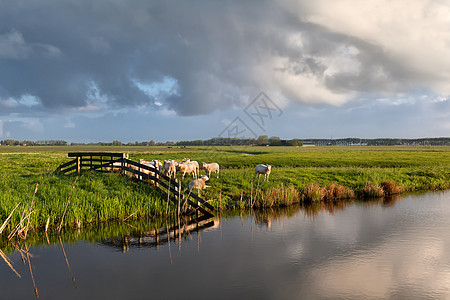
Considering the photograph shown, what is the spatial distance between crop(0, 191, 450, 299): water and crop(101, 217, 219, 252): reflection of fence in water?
0.10 m

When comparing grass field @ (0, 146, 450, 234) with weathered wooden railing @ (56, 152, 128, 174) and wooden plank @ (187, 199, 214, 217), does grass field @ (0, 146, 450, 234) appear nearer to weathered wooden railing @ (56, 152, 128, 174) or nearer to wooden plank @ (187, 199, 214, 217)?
weathered wooden railing @ (56, 152, 128, 174)

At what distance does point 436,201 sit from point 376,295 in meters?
21.2

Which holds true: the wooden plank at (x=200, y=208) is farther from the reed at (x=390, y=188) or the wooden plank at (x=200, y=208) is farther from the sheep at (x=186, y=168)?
the reed at (x=390, y=188)

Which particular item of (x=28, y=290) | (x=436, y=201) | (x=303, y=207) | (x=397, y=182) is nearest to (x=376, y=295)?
(x=28, y=290)

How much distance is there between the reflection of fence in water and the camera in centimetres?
1501

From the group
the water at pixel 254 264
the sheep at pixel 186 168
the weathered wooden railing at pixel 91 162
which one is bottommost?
the water at pixel 254 264

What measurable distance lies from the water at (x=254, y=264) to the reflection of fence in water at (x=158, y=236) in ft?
0.33

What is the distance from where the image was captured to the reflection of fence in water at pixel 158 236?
1501 centimetres

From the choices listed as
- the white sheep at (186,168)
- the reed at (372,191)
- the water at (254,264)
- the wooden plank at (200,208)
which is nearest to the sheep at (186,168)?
the white sheep at (186,168)

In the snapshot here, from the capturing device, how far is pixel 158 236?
16250 mm

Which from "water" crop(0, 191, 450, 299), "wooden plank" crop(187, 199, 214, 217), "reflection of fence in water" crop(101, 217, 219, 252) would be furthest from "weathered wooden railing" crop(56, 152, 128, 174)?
"water" crop(0, 191, 450, 299)

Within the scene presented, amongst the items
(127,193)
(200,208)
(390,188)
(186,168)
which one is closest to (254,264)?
Result: (200,208)

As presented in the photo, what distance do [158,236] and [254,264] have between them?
5904mm

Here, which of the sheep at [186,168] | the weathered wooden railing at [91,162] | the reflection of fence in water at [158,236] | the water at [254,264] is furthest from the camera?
the sheep at [186,168]
